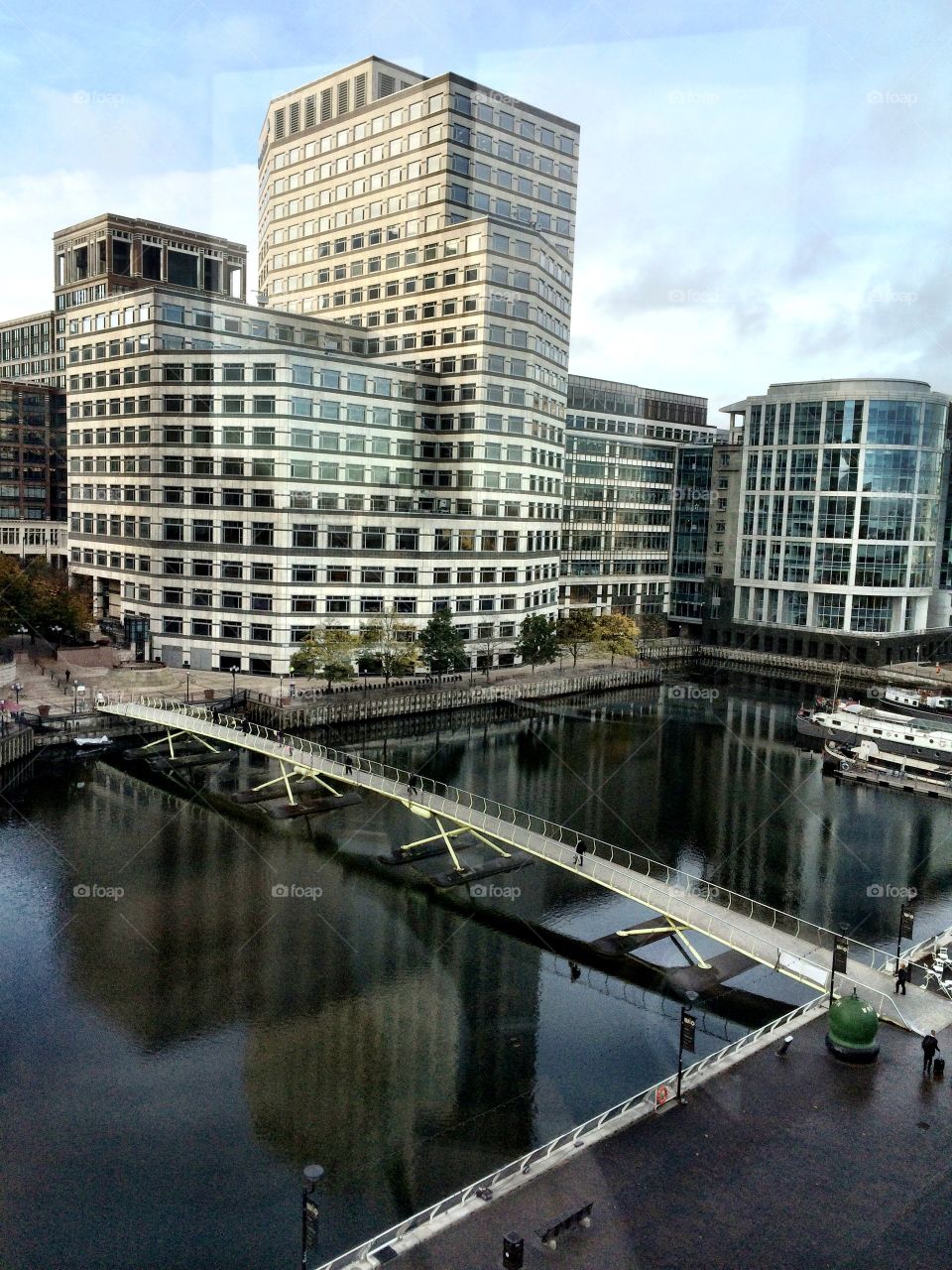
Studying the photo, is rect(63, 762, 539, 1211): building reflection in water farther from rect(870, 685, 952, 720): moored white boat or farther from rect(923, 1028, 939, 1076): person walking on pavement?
rect(870, 685, 952, 720): moored white boat

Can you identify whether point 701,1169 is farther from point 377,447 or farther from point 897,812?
point 377,447

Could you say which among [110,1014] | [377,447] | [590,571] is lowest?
[110,1014]

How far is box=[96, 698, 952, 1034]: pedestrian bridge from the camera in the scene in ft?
56.4

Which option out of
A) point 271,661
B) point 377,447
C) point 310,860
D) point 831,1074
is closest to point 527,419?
point 377,447

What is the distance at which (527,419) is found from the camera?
170 ft

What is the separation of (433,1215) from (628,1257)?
243cm

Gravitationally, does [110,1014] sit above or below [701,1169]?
below

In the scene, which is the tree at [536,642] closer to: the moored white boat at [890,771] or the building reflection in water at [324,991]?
the moored white boat at [890,771]

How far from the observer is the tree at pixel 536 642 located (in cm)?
5125

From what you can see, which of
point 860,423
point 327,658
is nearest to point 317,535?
point 327,658

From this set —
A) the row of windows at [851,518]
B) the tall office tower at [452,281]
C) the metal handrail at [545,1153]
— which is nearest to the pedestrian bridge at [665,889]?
the metal handrail at [545,1153]

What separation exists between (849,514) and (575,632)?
765 inches

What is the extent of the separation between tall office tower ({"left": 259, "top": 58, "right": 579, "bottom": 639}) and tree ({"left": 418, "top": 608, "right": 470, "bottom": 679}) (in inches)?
91.1

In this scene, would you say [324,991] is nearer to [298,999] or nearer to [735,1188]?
[298,999]
